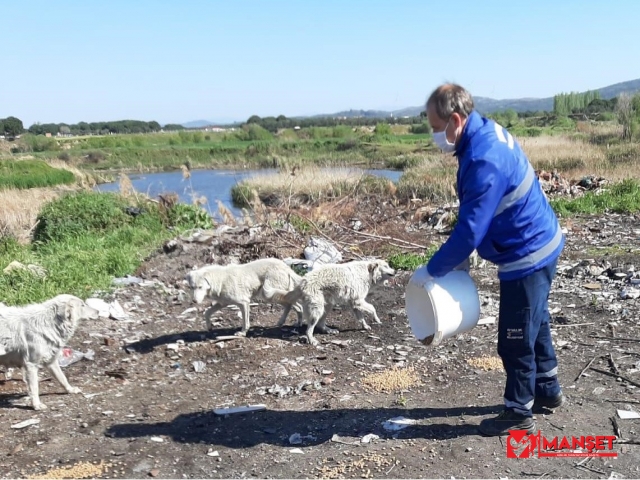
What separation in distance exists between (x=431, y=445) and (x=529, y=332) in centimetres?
105

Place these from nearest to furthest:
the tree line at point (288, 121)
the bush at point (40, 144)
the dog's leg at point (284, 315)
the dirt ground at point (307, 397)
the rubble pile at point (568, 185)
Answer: the dirt ground at point (307, 397) < the dog's leg at point (284, 315) < the rubble pile at point (568, 185) < the bush at point (40, 144) < the tree line at point (288, 121)

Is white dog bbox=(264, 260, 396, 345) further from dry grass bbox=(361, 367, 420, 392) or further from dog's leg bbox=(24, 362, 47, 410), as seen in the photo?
dog's leg bbox=(24, 362, 47, 410)

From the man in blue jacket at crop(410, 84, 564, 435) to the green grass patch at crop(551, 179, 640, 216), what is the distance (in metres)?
10.1

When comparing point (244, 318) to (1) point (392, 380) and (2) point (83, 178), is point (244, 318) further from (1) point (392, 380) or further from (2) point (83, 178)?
(2) point (83, 178)

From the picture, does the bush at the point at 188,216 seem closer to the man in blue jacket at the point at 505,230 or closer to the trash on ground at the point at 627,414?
the man in blue jacket at the point at 505,230

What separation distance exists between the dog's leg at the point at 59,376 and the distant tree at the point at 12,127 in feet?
272

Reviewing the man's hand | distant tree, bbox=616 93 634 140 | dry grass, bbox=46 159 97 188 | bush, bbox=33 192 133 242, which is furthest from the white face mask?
distant tree, bbox=616 93 634 140

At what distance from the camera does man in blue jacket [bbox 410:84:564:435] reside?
11.9 ft

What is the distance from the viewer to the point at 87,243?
34.9ft

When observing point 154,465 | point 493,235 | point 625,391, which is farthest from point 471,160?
→ point 154,465

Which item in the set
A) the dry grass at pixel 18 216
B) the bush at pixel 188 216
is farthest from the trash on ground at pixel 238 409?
the dry grass at pixel 18 216

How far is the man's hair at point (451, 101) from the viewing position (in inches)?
148

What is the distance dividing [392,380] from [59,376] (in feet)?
9.59

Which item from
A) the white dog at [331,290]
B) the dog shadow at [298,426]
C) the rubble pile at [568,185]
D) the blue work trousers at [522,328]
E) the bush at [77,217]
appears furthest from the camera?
the rubble pile at [568,185]
